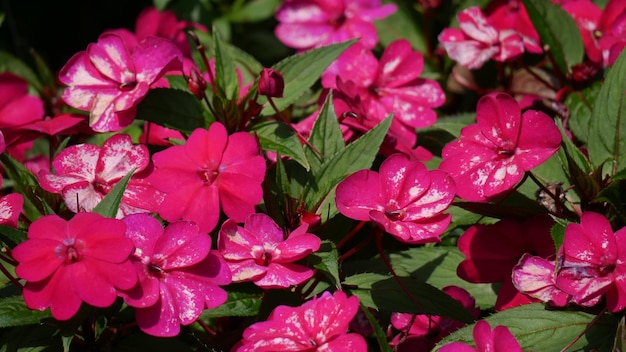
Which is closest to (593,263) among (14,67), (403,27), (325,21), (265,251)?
(265,251)

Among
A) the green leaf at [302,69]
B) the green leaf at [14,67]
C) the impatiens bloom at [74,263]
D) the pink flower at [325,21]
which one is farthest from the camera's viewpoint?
the green leaf at [14,67]

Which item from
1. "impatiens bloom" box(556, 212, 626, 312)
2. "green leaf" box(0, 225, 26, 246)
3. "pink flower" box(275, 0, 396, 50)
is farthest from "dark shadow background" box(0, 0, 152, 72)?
"impatiens bloom" box(556, 212, 626, 312)

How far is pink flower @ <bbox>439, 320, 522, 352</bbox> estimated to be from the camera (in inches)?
48.3

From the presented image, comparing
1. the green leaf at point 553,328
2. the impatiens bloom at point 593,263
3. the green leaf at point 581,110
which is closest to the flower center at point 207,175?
the green leaf at point 553,328

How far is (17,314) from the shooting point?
4.30 feet

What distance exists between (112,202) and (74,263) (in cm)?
13

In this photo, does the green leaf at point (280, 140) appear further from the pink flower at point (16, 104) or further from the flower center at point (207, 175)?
the pink flower at point (16, 104)

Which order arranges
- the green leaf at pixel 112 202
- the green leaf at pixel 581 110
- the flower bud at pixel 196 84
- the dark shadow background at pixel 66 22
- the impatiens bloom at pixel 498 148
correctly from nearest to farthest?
the green leaf at pixel 112 202 < the impatiens bloom at pixel 498 148 < the flower bud at pixel 196 84 < the green leaf at pixel 581 110 < the dark shadow background at pixel 66 22

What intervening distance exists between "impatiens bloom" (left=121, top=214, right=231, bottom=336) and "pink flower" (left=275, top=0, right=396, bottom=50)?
3.57 feet

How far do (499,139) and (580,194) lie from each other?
21cm

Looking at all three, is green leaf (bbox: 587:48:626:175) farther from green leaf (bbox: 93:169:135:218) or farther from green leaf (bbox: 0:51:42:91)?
green leaf (bbox: 0:51:42:91)

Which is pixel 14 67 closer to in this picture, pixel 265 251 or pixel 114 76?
pixel 114 76

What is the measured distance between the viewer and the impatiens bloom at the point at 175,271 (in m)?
1.29

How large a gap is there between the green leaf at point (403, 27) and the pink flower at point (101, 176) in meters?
1.22
